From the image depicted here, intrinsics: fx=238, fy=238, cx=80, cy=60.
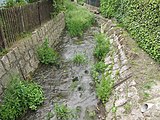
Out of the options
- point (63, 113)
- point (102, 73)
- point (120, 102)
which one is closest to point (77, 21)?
point (102, 73)

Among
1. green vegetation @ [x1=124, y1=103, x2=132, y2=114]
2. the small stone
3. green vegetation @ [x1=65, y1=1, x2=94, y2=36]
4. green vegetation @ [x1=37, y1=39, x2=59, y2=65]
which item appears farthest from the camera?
green vegetation @ [x1=65, y1=1, x2=94, y2=36]

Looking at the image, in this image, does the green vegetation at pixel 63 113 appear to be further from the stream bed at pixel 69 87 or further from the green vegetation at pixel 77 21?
the green vegetation at pixel 77 21

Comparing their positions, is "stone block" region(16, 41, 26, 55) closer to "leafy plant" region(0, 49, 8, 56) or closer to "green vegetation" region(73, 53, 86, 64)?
"leafy plant" region(0, 49, 8, 56)

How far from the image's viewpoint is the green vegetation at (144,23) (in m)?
7.48

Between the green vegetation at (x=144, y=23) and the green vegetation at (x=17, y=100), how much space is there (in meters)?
3.82

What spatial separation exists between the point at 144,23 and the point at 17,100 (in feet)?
17.4

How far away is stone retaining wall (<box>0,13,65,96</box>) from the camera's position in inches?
263

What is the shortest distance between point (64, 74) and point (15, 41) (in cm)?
213

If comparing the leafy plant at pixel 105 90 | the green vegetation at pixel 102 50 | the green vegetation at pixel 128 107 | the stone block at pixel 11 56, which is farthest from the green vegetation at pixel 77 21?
the green vegetation at pixel 128 107

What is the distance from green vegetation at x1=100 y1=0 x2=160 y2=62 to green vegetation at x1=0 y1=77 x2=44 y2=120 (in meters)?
3.82

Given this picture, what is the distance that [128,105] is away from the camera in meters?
5.59

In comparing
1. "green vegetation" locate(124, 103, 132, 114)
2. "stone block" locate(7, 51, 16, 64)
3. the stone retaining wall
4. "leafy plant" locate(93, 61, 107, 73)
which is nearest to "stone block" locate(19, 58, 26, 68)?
the stone retaining wall

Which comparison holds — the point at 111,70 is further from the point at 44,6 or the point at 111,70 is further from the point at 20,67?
the point at 44,6

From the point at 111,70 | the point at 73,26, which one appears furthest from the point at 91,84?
the point at 73,26
